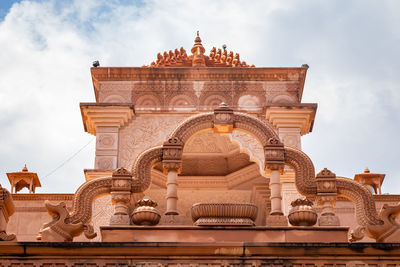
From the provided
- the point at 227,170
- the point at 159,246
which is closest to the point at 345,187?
the point at 159,246

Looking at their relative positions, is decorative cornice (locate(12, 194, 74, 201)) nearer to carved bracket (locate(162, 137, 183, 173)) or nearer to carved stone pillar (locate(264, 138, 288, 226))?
carved bracket (locate(162, 137, 183, 173))

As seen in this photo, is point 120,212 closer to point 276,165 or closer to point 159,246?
point 159,246

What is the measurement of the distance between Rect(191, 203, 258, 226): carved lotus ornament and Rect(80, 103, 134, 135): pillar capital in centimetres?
682

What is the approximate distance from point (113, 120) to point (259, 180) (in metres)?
4.38

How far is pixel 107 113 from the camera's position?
19.6 m

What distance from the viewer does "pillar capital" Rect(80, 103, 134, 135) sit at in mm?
19562

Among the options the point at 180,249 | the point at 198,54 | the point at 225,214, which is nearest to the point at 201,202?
the point at 225,214

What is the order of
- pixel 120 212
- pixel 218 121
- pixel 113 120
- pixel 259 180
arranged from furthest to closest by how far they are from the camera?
pixel 259 180 → pixel 113 120 → pixel 218 121 → pixel 120 212

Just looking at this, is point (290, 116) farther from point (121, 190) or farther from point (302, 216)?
point (121, 190)

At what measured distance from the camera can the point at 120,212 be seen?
1372 centimetres

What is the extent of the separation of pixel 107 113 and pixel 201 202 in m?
5.07

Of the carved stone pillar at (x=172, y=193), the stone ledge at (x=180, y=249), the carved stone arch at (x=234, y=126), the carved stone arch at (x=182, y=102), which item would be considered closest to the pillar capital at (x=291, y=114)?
the carved stone arch at (x=182, y=102)

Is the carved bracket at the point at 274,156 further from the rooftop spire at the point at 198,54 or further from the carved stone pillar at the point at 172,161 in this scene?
→ the rooftop spire at the point at 198,54

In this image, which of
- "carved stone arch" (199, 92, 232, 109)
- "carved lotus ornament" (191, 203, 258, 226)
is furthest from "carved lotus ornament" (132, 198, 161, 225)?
"carved stone arch" (199, 92, 232, 109)
